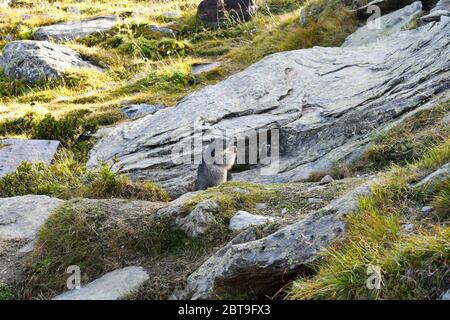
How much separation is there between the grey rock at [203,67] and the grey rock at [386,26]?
4.06 m

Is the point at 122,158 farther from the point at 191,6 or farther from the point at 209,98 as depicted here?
the point at 191,6

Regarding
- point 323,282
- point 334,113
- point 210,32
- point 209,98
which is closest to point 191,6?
point 210,32

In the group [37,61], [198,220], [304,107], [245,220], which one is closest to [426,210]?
[245,220]

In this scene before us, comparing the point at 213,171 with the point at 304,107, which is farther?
the point at 304,107

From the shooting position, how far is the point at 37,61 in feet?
58.7

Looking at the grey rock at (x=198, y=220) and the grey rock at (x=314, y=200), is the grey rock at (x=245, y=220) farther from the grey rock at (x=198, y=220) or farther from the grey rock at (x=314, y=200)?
the grey rock at (x=314, y=200)

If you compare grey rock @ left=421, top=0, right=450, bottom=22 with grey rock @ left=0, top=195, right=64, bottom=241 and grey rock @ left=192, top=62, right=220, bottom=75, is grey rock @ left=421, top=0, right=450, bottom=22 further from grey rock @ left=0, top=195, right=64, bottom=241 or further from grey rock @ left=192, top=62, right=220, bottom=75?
grey rock @ left=0, top=195, right=64, bottom=241

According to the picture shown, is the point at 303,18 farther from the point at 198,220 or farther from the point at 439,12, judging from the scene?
the point at 198,220

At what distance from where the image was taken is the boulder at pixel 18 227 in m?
6.88

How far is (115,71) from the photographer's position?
1816 centimetres

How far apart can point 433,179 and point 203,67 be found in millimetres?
12640

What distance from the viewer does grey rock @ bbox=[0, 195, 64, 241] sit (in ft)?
25.9

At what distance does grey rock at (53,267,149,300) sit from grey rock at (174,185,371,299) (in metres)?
0.68

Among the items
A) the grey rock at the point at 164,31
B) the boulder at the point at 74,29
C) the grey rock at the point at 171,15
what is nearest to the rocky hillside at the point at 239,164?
the grey rock at the point at 164,31
